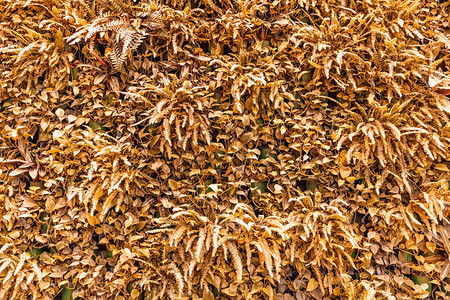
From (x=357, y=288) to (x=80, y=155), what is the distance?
2.47m

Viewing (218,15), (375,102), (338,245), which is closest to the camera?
(338,245)

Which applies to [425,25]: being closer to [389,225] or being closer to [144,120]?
[389,225]

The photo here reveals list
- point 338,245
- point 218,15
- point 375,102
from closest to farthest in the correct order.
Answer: point 338,245 → point 375,102 → point 218,15

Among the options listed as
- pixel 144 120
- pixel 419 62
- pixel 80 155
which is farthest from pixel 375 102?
pixel 80 155

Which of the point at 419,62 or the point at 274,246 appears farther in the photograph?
the point at 419,62

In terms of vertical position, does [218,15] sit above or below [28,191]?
above

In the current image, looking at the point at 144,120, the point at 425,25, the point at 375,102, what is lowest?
the point at 144,120

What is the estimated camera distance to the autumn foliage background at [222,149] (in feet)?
7.00

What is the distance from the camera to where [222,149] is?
7.47 feet

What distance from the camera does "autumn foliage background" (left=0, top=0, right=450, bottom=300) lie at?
7.00 ft

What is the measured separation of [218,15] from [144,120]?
3.67ft

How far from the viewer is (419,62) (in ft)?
7.66

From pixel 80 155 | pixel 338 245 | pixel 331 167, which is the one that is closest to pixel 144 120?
pixel 80 155

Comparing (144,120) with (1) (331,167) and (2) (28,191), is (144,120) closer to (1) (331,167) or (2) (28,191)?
(2) (28,191)
